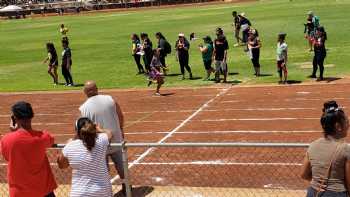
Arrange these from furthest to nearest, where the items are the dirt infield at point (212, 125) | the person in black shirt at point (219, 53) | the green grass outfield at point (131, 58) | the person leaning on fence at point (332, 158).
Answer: the green grass outfield at point (131, 58) → the person in black shirt at point (219, 53) → the dirt infield at point (212, 125) → the person leaning on fence at point (332, 158)

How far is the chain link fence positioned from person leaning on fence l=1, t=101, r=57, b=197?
2.48 metres

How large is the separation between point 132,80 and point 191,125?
8.52 metres

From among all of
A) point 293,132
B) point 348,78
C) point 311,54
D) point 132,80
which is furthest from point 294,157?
point 311,54

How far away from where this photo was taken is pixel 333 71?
2181 cm

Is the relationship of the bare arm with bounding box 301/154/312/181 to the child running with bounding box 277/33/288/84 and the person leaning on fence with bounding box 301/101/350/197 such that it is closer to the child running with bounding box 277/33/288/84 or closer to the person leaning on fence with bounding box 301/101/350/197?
the person leaning on fence with bounding box 301/101/350/197

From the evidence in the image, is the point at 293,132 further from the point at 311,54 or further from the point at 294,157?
the point at 311,54

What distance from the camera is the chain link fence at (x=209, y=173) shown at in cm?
1007

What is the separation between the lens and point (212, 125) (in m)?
15.4

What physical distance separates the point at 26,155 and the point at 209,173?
482cm

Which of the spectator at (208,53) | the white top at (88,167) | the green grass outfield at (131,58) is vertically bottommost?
the green grass outfield at (131,58)

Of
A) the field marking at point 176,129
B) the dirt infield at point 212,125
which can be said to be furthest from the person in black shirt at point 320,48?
the field marking at point 176,129

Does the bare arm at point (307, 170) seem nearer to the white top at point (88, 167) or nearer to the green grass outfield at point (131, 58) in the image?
the white top at point (88, 167)

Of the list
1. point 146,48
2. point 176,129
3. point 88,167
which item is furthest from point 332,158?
point 146,48

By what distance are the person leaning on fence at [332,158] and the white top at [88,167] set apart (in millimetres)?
2481
